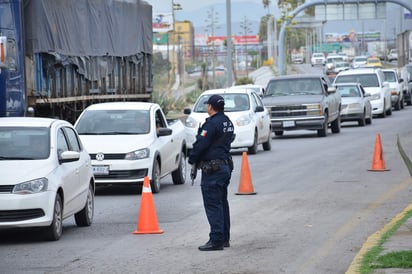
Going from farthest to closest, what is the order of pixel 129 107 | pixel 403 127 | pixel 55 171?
pixel 403 127, pixel 129 107, pixel 55 171

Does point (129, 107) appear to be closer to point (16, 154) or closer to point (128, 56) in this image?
point (16, 154)

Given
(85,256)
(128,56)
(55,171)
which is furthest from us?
(128,56)

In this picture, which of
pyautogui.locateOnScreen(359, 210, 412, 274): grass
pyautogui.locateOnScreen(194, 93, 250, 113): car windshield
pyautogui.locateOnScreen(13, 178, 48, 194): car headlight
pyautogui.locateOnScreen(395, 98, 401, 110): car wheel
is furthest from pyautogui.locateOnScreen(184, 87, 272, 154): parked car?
A: pyautogui.locateOnScreen(395, 98, 401, 110): car wheel

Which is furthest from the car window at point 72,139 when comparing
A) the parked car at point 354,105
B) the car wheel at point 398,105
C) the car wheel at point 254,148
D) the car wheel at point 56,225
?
the car wheel at point 398,105

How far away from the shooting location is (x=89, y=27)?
29.5 m

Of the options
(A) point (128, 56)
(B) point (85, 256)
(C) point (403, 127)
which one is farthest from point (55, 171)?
(C) point (403, 127)

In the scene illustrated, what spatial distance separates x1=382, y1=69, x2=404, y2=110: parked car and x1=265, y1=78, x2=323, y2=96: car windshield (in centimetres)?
1765

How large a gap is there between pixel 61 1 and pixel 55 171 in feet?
46.0

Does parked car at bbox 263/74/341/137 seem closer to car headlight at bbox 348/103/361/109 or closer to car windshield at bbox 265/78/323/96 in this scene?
car windshield at bbox 265/78/323/96

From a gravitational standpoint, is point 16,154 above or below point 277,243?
above

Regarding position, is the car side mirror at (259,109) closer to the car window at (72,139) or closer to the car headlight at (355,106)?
the car headlight at (355,106)

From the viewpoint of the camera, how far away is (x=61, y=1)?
2688cm

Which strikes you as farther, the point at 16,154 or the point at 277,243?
the point at 16,154

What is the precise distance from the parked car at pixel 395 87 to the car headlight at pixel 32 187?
40.3 m
